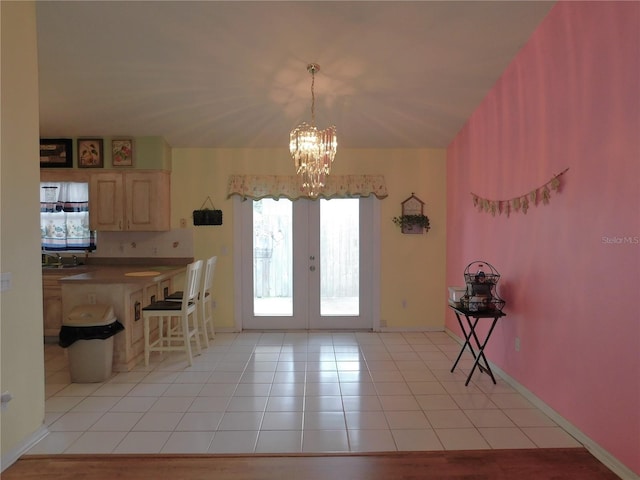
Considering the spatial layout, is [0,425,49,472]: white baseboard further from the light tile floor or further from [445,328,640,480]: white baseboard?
[445,328,640,480]: white baseboard

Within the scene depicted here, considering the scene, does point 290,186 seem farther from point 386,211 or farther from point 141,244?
point 141,244

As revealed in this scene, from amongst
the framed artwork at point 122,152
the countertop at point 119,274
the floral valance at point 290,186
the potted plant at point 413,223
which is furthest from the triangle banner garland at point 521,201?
the framed artwork at point 122,152

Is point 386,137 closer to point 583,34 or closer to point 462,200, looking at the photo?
point 462,200

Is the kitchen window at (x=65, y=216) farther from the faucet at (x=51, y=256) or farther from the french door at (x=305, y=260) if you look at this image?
the french door at (x=305, y=260)

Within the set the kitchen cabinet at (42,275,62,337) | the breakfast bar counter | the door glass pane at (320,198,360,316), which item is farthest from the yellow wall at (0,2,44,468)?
the door glass pane at (320,198,360,316)

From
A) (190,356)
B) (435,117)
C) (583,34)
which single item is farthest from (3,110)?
(435,117)

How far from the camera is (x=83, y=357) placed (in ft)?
11.1

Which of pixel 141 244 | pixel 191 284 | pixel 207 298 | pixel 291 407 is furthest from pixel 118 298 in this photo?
pixel 291 407

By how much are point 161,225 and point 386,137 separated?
2908 millimetres

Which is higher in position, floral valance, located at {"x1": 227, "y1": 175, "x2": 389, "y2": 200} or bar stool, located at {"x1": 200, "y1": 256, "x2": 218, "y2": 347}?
floral valance, located at {"x1": 227, "y1": 175, "x2": 389, "y2": 200}

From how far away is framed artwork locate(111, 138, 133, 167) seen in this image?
4.68 meters

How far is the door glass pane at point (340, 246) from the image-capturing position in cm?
514

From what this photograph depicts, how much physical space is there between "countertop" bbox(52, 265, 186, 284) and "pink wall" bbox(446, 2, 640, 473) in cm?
329

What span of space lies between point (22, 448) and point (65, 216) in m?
3.36
